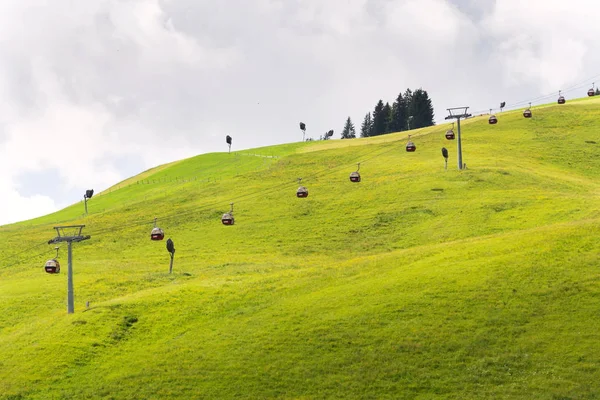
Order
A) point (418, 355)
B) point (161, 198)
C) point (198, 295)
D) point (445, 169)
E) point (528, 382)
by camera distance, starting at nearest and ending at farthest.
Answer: point (528, 382)
point (418, 355)
point (198, 295)
point (445, 169)
point (161, 198)

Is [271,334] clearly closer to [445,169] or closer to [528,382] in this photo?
[528,382]

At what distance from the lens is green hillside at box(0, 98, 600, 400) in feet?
131

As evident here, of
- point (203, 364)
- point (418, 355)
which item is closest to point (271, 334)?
point (203, 364)

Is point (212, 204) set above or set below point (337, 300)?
above

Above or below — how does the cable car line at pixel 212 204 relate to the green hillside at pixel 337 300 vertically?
above

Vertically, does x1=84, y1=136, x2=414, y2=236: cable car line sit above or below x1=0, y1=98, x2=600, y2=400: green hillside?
above

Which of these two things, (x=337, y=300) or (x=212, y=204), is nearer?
(x=337, y=300)

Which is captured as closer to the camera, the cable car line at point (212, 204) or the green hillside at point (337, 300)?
the green hillside at point (337, 300)

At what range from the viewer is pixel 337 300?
50000 mm

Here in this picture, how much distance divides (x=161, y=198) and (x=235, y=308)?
6997 cm

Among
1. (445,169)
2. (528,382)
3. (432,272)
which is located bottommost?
(528,382)

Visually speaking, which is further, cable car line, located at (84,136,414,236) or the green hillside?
cable car line, located at (84,136,414,236)

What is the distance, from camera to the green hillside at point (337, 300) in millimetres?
40062

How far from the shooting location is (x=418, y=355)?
41.1 m
